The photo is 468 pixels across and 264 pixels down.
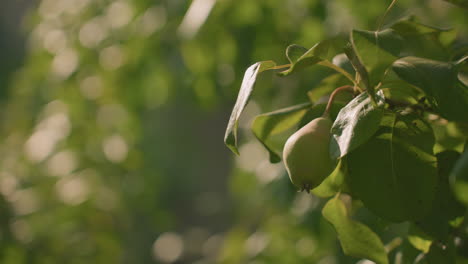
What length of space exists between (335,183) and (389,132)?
8 cm

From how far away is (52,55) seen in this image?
1.82 m

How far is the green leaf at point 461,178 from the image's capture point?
68 centimetres

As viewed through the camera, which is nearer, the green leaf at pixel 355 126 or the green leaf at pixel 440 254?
the green leaf at pixel 355 126

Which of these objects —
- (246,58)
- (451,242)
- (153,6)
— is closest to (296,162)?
(451,242)

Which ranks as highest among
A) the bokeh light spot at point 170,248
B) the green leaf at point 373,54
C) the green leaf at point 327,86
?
the green leaf at point 373,54

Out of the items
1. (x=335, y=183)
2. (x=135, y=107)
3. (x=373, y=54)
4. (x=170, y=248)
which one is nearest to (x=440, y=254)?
(x=335, y=183)

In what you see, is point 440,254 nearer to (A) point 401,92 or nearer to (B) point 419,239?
(B) point 419,239

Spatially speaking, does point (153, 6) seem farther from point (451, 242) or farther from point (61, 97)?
point (451, 242)

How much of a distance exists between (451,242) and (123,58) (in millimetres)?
1185

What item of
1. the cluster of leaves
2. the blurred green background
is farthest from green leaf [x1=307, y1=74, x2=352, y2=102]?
Answer: the blurred green background

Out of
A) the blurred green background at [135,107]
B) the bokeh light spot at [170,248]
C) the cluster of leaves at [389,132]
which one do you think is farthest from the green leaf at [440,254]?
the bokeh light spot at [170,248]

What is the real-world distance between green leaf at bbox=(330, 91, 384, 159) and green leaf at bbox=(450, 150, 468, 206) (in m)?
0.27

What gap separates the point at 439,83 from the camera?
0.46 meters

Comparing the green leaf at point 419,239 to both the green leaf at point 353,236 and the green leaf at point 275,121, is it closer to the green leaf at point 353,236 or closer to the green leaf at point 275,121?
the green leaf at point 353,236
